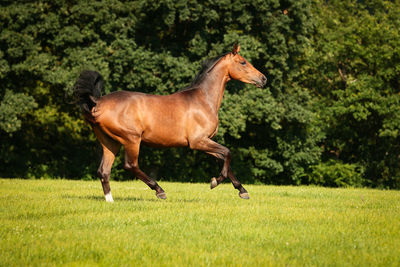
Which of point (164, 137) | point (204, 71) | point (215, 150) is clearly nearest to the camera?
point (164, 137)

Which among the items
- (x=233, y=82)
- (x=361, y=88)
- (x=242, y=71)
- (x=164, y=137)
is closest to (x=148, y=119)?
(x=164, y=137)

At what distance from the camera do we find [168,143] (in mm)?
10062

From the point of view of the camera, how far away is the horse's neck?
34.8 ft

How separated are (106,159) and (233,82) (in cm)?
1570

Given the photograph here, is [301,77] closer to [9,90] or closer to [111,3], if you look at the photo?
[111,3]

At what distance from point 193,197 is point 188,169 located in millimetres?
19485

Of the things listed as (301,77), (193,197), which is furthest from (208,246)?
(301,77)

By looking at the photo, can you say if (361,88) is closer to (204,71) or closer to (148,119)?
(204,71)

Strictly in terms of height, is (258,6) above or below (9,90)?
above

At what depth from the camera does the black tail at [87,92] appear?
9375 millimetres

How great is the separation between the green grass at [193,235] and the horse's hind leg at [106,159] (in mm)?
818

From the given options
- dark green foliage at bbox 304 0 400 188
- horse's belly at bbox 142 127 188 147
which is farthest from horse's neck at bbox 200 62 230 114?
dark green foliage at bbox 304 0 400 188

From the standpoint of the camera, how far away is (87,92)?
9375mm

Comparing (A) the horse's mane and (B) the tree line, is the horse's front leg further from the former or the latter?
(B) the tree line
